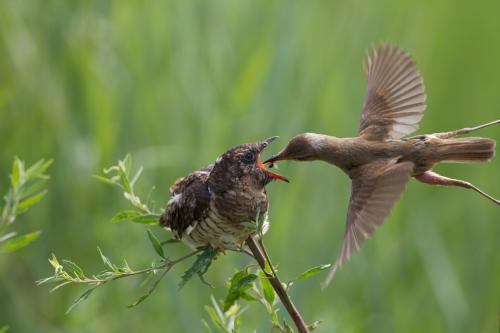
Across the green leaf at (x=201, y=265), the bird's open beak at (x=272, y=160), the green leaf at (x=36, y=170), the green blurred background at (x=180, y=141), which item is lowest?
the green blurred background at (x=180, y=141)

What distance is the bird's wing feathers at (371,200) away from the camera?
1.72 metres

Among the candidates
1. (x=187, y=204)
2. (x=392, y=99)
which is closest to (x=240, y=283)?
(x=187, y=204)

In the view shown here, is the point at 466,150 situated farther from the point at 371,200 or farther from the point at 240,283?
the point at 240,283

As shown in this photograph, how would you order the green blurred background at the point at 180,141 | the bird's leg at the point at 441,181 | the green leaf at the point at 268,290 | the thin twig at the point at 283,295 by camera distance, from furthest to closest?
1. the green blurred background at the point at 180,141
2. the bird's leg at the point at 441,181
3. the green leaf at the point at 268,290
4. the thin twig at the point at 283,295

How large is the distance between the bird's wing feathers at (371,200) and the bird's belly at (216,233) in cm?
19

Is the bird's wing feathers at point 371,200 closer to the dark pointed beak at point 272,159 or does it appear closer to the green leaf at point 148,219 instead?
the dark pointed beak at point 272,159

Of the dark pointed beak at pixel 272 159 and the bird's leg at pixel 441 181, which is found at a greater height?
the dark pointed beak at pixel 272 159

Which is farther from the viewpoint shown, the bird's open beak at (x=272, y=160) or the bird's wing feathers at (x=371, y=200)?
the bird's open beak at (x=272, y=160)

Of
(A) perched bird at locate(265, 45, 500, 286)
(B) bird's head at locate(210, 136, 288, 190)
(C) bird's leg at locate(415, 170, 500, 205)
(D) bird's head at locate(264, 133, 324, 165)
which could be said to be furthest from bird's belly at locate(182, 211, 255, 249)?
(C) bird's leg at locate(415, 170, 500, 205)

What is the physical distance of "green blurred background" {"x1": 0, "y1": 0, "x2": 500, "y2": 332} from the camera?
3582 mm

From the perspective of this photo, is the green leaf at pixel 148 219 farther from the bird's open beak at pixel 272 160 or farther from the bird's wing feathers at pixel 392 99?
the bird's wing feathers at pixel 392 99

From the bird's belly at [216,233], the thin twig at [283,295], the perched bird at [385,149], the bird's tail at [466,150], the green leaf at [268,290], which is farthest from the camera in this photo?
the bird's tail at [466,150]

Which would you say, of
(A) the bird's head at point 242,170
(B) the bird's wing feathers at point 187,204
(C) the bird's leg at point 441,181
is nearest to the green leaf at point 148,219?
(B) the bird's wing feathers at point 187,204

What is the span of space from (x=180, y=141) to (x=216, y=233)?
213cm
